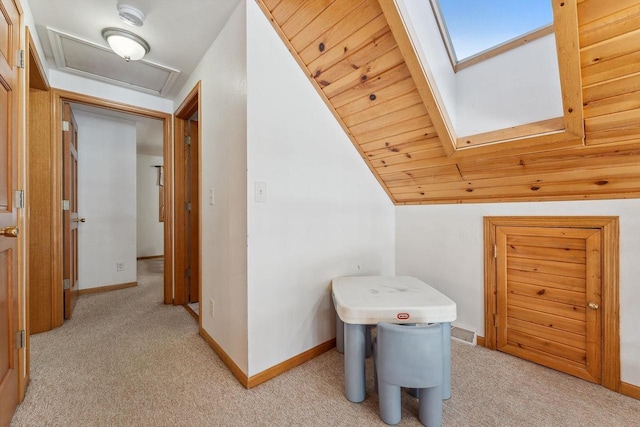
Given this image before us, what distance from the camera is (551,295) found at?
1.75 meters

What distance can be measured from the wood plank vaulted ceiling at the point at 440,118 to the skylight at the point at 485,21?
0.34 metres

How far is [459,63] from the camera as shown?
160 centimetres

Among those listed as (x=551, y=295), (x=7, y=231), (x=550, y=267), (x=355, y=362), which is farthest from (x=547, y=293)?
(x=7, y=231)

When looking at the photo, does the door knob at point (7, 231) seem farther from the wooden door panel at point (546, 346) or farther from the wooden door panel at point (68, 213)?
the wooden door panel at point (546, 346)

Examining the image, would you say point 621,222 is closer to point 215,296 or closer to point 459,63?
point 459,63

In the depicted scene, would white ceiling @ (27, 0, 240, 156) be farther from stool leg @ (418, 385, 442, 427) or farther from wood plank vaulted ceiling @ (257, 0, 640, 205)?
stool leg @ (418, 385, 442, 427)

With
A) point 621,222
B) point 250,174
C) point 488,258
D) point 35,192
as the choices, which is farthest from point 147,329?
point 621,222

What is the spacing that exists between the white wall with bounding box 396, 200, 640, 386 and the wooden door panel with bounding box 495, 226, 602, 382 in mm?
108

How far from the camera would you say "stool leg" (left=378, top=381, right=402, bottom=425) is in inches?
50.2

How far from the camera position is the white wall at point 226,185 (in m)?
1.57

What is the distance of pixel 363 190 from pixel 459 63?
103cm

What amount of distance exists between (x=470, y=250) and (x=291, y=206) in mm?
1382

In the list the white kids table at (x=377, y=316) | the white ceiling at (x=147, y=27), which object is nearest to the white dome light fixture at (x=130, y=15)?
the white ceiling at (x=147, y=27)

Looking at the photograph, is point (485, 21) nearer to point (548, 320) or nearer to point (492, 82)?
point (492, 82)
